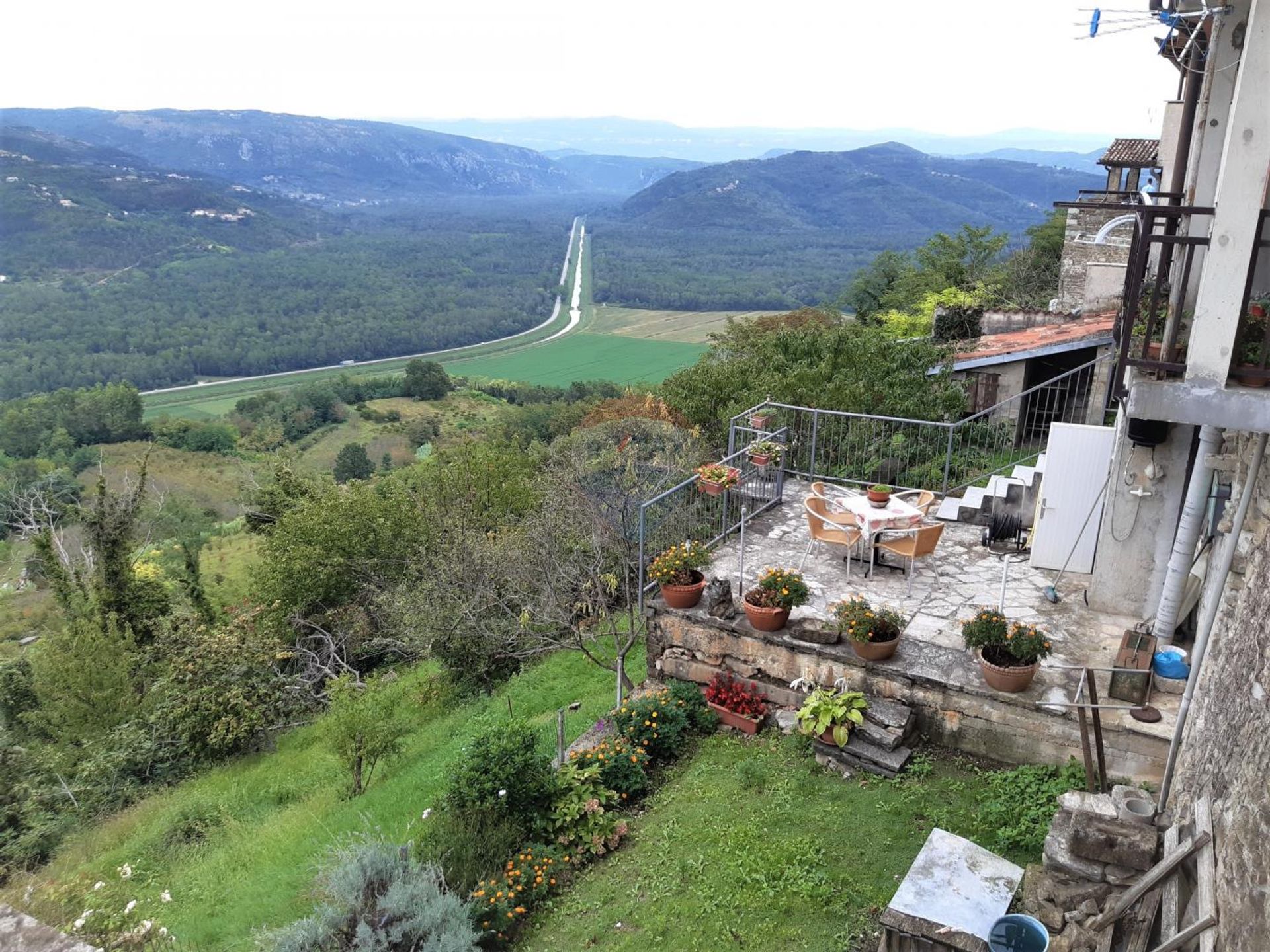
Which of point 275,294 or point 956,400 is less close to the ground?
point 956,400

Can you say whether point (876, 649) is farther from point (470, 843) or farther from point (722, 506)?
point (470, 843)

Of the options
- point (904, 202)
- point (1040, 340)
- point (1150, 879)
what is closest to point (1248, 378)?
point (1150, 879)

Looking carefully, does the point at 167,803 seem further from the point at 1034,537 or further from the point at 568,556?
the point at 1034,537

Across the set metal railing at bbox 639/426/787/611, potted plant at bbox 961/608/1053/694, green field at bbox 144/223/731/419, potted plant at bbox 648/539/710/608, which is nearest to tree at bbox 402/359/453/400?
green field at bbox 144/223/731/419

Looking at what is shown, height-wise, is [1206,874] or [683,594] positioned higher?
[1206,874]

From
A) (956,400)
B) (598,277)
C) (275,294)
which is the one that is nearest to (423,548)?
(956,400)

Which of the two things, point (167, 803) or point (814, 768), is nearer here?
point (814, 768)
